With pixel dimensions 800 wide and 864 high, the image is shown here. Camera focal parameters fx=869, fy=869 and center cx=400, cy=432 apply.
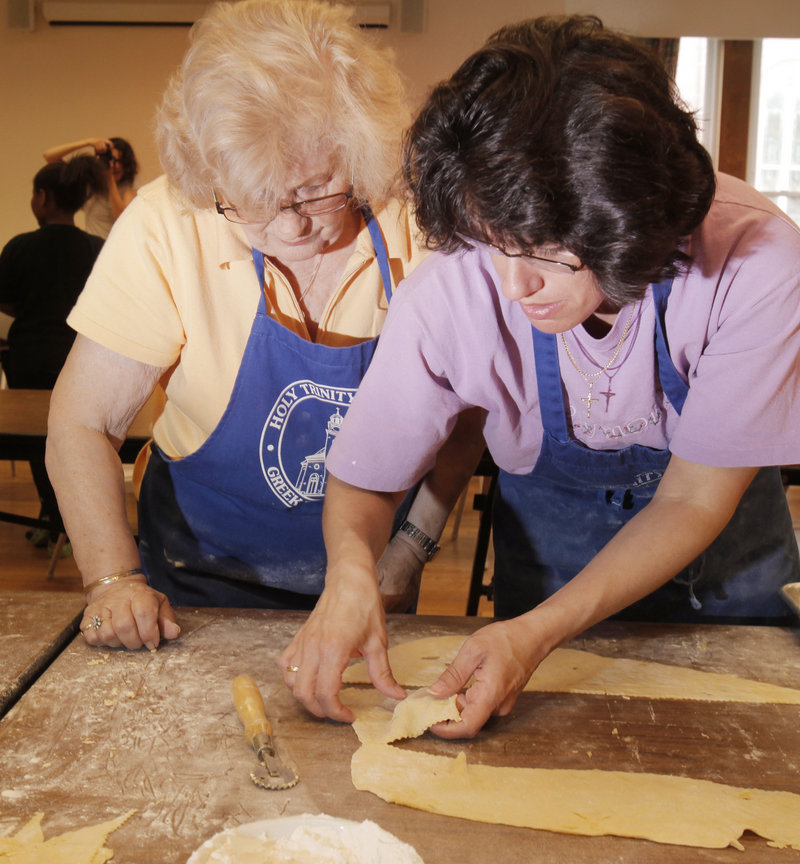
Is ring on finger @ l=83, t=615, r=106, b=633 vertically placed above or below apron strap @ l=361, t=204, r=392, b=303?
below

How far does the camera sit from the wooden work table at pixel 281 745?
92cm

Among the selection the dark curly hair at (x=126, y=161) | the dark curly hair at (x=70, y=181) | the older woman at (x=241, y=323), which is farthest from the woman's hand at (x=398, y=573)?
the dark curly hair at (x=126, y=161)

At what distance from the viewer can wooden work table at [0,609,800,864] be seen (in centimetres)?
92

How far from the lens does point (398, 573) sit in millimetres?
1650

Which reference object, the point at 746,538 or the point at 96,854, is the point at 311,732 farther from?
A: the point at 746,538

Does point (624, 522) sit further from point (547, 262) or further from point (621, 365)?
point (547, 262)

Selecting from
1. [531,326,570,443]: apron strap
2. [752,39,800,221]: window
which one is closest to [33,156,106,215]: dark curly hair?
[531,326,570,443]: apron strap

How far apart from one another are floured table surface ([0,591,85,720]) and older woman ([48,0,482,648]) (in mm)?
55

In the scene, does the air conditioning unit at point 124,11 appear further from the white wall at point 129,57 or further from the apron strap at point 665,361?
the apron strap at point 665,361

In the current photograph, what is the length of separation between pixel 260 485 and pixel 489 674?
2.26ft

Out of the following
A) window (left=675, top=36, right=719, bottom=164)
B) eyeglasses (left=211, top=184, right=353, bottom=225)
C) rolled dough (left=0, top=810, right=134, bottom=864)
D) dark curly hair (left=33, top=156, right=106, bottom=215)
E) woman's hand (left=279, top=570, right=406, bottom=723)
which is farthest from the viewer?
window (left=675, top=36, right=719, bottom=164)

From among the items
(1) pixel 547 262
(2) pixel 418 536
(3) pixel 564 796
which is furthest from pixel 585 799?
(2) pixel 418 536

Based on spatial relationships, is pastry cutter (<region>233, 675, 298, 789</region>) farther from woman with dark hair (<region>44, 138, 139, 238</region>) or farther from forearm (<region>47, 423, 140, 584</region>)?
woman with dark hair (<region>44, 138, 139, 238</region>)

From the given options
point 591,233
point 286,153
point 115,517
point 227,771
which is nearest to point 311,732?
point 227,771
